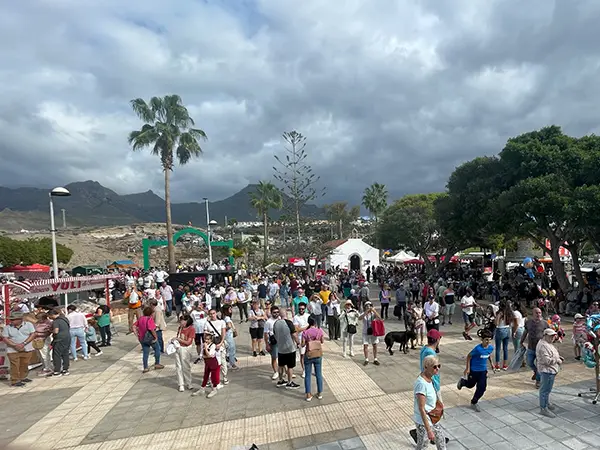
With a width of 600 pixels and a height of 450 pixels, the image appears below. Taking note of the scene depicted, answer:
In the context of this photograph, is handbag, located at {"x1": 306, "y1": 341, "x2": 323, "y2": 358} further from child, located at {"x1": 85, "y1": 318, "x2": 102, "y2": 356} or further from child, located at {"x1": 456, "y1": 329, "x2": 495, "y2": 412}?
child, located at {"x1": 85, "y1": 318, "x2": 102, "y2": 356}

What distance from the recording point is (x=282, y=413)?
594cm

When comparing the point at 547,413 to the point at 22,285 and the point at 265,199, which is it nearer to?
the point at 22,285

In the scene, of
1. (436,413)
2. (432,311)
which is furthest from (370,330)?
(436,413)

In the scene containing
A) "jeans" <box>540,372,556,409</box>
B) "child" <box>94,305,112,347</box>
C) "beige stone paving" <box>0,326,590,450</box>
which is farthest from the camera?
"child" <box>94,305,112,347</box>

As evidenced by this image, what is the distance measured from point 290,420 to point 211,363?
193 cm

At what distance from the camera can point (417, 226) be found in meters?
28.0

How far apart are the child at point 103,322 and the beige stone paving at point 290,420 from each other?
10.6 ft

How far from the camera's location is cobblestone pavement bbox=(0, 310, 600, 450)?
5.00 m

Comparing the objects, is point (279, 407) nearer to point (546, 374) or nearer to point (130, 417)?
point (130, 417)

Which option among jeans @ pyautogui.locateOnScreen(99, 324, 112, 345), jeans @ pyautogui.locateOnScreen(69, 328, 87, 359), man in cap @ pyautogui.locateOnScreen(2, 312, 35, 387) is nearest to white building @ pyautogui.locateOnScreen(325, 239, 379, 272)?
jeans @ pyautogui.locateOnScreen(99, 324, 112, 345)

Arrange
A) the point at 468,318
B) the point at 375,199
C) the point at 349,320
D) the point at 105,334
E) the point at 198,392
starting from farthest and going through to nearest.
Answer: the point at 375,199 < the point at 468,318 < the point at 105,334 < the point at 349,320 < the point at 198,392

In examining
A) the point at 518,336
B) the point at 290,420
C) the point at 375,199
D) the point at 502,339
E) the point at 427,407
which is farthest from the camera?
the point at 375,199

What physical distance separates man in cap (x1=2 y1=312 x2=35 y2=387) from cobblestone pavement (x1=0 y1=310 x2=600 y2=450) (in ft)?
0.91

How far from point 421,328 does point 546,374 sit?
4632 mm
